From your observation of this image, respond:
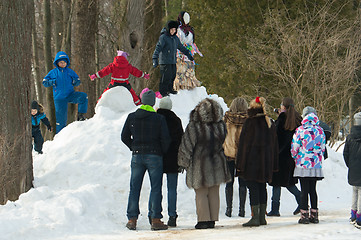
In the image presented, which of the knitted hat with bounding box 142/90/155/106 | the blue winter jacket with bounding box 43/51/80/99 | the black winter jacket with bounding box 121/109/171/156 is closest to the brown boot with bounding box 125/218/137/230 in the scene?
Result: the black winter jacket with bounding box 121/109/171/156

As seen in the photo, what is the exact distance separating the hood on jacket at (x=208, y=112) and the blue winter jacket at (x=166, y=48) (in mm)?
3718

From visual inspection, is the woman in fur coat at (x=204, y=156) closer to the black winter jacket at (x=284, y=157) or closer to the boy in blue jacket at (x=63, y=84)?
the black winter jacket at (x=284, y=157)

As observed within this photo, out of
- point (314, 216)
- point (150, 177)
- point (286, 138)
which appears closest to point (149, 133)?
point (150, 177)

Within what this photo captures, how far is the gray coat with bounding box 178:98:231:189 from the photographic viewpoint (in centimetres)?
702

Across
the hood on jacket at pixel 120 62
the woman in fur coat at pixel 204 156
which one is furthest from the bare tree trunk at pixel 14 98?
the woman in fur coat at pixel 204 156

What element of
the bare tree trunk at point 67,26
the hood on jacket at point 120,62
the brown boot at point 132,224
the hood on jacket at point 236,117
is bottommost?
the brown boot at point 132,224

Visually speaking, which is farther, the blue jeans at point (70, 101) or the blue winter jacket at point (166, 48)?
the blue jeans at point (70, 101)

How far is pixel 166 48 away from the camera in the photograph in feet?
35.3

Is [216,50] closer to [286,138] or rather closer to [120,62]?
[120,62]

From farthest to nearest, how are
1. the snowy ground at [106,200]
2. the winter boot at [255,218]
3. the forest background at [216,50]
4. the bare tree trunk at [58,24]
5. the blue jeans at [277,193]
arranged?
the bare tree trunk at [58,24] < the blue jeans at [277,193] < the forest background at [216,50] < the winter boot at [255,218] < the snowy ground at [106,200]

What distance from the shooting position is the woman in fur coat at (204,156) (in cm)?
702

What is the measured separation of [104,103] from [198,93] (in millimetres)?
2411

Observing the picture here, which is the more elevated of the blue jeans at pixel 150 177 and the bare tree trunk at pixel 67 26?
the bare tree trunk at pixel 67 26

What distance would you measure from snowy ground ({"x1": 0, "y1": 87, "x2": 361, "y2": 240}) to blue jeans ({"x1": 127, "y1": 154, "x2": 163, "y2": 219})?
0.32m
